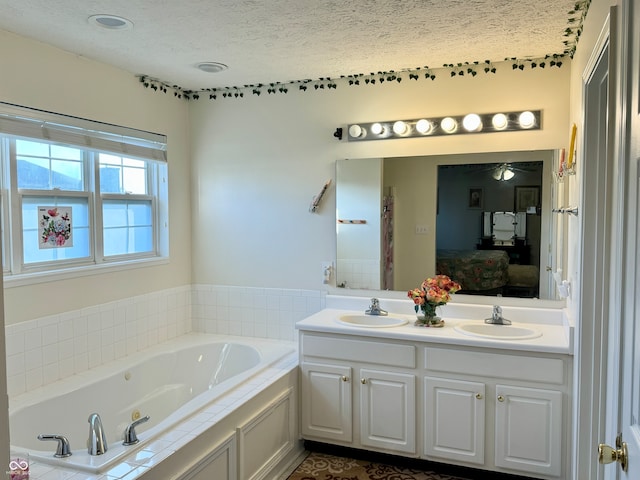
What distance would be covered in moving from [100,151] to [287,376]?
1.84 m

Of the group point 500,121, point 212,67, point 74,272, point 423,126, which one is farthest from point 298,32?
point 74,272

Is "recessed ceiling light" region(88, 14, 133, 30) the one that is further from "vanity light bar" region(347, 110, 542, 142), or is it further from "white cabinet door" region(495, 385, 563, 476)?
"white cabinet door" region(495, 385, 563, 476)

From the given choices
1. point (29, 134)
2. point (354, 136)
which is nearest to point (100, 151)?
point (29, 134)

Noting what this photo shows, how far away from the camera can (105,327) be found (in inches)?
130

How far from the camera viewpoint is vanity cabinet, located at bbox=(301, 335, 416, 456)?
297 centimetres

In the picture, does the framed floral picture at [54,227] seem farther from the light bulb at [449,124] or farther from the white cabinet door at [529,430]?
the white cabinet door at [529,430]

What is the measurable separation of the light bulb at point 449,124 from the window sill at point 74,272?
225 cm

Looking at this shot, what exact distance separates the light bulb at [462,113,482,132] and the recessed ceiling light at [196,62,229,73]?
160cm

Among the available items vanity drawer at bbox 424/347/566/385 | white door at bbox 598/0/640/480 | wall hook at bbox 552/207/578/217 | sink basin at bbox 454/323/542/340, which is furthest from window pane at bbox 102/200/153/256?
white door at bbox 598/0/640/480

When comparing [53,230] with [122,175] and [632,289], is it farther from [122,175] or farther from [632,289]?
[632,289]

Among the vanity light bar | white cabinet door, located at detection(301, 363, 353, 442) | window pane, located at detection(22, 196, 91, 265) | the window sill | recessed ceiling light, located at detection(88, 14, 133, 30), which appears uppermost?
recessed ceiling light, located at detection(88, 14, 133, 30)

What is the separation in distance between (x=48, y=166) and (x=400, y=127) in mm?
2208

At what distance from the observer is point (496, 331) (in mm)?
3084

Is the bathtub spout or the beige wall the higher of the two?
the beige wall
